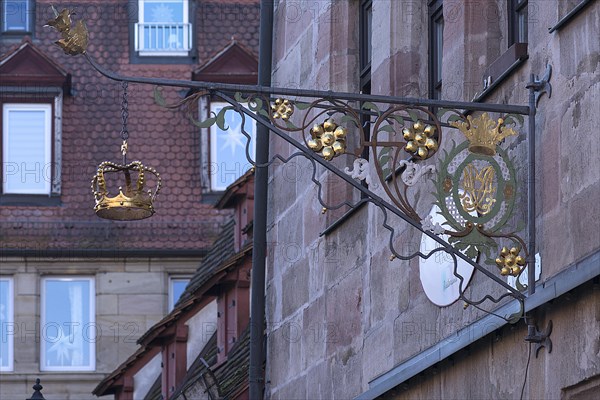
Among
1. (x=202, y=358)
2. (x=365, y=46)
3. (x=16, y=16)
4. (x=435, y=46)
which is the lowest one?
(x=435, y=46)

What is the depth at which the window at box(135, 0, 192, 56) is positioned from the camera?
119 feet

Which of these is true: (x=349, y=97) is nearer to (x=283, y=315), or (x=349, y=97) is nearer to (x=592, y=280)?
(x=592, y=280)

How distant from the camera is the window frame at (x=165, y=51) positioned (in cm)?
3622

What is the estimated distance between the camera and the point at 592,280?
401 inches

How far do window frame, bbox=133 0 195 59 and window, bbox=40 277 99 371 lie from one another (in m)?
4.10

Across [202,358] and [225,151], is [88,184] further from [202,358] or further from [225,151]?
[202,358]

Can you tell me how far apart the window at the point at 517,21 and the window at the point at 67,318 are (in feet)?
75.7

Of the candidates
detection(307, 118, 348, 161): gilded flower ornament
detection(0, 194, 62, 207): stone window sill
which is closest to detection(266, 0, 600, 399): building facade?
detection(307, 118, 348, 161): gilded flower ornament

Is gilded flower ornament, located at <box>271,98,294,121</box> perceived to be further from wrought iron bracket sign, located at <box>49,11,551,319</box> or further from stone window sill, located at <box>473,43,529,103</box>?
stone window sill, located at <box>473,43,529,103</box>

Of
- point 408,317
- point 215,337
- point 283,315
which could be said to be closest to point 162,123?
point 215,337

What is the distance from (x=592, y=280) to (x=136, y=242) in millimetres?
25091

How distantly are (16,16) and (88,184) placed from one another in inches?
125

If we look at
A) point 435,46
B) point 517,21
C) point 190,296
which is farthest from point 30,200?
point 517,21

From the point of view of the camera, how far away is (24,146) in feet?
117
